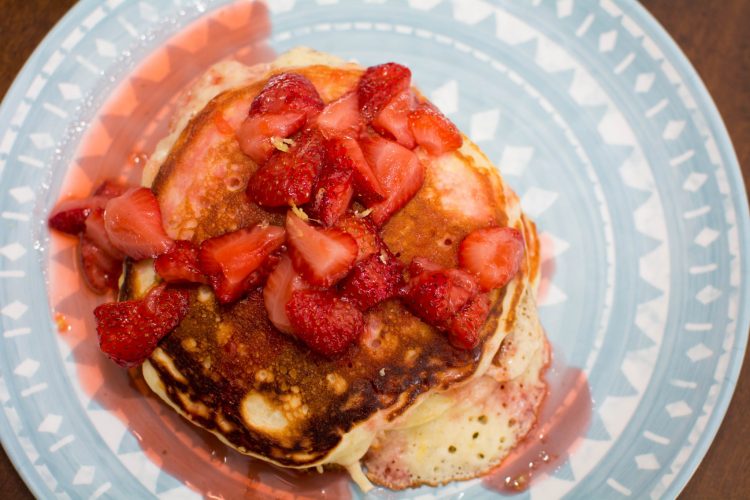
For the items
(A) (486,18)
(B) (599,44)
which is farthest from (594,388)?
(A) (486,18)

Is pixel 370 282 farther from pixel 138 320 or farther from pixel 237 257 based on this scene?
pixel 138 320

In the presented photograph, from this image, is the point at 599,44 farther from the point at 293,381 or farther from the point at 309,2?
the point at 293,381

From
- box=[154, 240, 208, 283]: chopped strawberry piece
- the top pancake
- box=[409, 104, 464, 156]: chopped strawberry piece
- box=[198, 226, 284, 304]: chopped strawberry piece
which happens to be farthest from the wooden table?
box=[409, 104, 464, 156]: chopped strawberry piece

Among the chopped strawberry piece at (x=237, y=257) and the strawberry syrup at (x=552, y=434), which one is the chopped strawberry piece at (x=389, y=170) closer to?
the chopped strawberry piece at (x=237, y=257)

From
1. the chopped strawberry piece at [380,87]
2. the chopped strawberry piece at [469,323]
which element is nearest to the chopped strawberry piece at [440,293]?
the chopped strawberry piece at [469,323]

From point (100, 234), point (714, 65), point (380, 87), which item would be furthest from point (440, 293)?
point (714, 65)

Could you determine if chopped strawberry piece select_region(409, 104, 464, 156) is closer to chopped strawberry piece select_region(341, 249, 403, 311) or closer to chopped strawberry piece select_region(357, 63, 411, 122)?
chopped strawberry piece select_region(357, 63, 411, 122)
